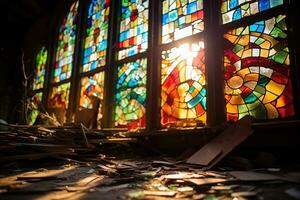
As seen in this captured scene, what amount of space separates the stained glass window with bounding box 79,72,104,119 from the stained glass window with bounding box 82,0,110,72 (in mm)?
250

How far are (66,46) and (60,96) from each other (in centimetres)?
142

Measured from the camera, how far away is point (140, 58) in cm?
487

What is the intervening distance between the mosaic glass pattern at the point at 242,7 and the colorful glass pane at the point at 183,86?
0.59 metres

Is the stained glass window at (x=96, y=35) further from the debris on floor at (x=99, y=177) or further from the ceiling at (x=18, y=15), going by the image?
the debris on floor at (x=99, y=177)

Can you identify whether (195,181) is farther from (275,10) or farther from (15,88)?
(15,88)

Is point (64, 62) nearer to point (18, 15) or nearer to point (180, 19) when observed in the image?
point (18, 15)

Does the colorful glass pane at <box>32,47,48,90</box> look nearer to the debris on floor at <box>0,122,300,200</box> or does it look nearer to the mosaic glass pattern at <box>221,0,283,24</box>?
the debris on floor at <box>0,122,300,200</box>

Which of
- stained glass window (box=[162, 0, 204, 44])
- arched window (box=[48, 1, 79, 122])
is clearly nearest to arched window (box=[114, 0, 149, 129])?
stained glass window (box=[162, 0, 204, 44])

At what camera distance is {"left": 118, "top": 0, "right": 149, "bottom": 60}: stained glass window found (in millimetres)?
5004

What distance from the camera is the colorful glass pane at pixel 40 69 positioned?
7461mm

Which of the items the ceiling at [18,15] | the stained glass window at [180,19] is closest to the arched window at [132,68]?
the stained glass window at [180,19]

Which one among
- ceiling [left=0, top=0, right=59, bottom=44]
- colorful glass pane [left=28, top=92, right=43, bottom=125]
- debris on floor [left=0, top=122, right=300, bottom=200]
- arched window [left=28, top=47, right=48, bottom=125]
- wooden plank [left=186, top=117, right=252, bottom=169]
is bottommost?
debris on floor [left=0, top=122, right=300, bottom=200]

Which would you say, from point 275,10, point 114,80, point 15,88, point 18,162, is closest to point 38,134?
point 18,162

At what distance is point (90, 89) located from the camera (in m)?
5.82
